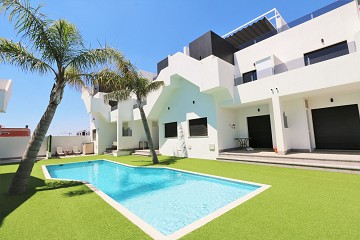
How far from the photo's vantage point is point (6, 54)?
635 cm

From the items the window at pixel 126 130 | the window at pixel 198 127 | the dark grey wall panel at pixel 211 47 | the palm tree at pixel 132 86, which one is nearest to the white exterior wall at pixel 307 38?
the dark grey wall panel at pixel 211 47

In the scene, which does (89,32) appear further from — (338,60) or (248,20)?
(248,20)

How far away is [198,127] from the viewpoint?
588 inches

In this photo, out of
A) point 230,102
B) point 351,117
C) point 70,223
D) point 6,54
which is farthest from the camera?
point 230,102

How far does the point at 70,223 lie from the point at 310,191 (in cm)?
668

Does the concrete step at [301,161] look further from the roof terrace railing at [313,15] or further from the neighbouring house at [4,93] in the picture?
the neighbouring house at [4,93]

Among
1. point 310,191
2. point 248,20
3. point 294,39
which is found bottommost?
point 310,191

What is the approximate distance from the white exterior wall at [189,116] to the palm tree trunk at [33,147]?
9981 mm

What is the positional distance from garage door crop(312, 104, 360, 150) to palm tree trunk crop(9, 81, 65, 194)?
14.9 metres

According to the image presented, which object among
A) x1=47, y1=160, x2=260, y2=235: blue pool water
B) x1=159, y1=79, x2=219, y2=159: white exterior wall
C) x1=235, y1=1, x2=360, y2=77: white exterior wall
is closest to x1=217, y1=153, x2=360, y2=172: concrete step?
x1=159, y1=79, x2=219, y2=159: white exterior wall

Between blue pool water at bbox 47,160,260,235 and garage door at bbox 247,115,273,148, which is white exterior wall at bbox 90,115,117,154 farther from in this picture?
garage door at bbox 247,115,273,148

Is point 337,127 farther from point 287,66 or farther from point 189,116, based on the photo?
point 189,116

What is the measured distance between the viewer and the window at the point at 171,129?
17.4m

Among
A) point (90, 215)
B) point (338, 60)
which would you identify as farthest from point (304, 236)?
point (338, 60)
